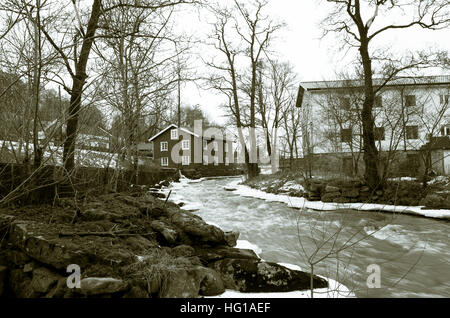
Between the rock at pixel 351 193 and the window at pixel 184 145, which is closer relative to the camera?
the rock at pixel 351 193

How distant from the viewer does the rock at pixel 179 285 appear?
129 inches

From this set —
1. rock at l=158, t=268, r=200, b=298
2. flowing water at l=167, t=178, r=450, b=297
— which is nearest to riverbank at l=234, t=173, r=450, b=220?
flowing water at l=167, t=178, r=450, b=297

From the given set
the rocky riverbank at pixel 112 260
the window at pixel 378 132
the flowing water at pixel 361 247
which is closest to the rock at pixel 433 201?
the flowing water at pixel 361 247

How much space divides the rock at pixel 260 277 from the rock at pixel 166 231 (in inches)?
37.0

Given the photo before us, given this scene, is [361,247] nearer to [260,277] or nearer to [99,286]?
[260,277]

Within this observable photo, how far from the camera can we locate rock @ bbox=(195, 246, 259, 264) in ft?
14.9

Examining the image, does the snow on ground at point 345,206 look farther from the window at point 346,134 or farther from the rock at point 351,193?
the window at point 346,134

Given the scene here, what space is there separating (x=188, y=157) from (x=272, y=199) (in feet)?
77.4

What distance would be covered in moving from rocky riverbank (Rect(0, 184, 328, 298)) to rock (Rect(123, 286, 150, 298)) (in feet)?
0.03

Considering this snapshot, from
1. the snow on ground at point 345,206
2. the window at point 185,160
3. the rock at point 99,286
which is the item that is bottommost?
the snow on ground at point 345,206

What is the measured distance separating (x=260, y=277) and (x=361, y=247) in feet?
13.1

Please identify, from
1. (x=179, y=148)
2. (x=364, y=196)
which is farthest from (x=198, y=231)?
(x=179, y=148)
